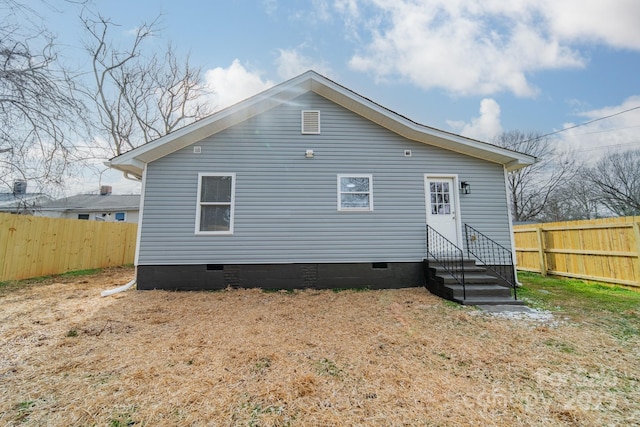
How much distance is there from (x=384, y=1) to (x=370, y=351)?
8.40 metres

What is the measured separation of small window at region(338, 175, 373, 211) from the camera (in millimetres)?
6809

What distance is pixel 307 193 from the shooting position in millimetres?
6738

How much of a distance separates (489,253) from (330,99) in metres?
5.71

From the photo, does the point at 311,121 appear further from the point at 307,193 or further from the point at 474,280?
the point at 474,280

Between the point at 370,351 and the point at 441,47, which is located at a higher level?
the point at 441,47

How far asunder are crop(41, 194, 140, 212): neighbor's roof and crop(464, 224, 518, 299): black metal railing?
19.0 m

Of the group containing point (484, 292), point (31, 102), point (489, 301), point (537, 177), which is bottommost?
point (489, 301)

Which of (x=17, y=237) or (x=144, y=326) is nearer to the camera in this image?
(x=144, y=326)

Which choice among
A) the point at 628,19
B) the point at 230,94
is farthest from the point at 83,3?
the point at 628,19

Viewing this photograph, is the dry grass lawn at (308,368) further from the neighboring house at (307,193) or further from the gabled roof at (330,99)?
the gabled roof at (330,99)

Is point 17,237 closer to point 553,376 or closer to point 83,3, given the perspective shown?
point 83,3

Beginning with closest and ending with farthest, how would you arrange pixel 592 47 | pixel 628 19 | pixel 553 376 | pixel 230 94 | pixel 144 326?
pixel 553 376, pixel 144 326, pixel 628 19, pixel 592 47, pixel 230 94

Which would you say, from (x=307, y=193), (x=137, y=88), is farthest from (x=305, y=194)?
(x=137, y=88)

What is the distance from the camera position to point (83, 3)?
473cm
